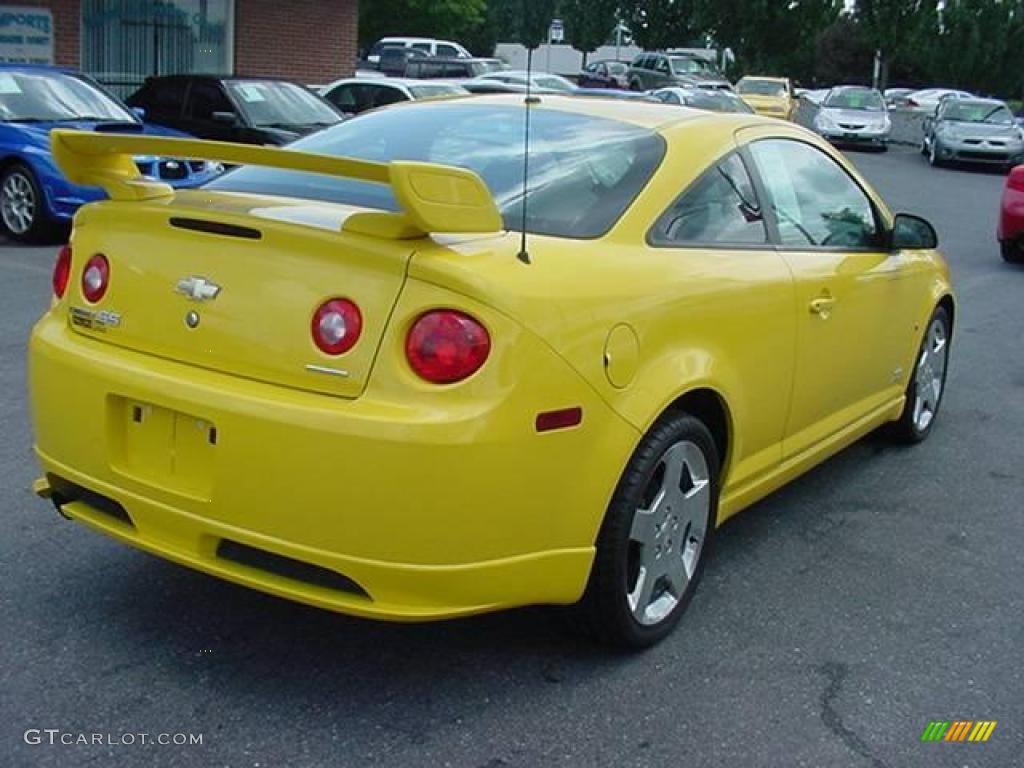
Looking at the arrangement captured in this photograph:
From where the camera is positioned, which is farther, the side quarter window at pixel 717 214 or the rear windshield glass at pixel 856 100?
the rear windshield glass at pixel 856 100

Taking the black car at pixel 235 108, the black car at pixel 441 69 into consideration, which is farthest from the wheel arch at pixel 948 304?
the black car at pixel 441 69

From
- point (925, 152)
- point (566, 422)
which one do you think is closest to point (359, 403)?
point (566, 422)

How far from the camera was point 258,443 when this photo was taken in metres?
3.04

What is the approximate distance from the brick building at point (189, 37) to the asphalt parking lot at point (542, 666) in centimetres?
1394

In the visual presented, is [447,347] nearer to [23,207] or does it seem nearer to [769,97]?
[23,207]

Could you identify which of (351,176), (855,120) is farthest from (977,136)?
(351,176)

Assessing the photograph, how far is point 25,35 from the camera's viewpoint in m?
16.9

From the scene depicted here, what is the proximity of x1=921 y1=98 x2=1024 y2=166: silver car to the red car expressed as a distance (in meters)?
14.9

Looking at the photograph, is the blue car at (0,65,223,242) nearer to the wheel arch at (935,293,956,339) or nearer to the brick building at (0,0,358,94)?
the brick building at (0,0,358,94)

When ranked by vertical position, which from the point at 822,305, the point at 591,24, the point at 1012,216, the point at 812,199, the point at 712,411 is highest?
the point at 591,24

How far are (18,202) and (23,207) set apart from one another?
0.24ft

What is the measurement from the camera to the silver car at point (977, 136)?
2661 centimetres

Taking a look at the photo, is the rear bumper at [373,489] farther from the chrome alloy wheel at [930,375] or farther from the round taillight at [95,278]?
the chrome alloy wheel at [930,375]

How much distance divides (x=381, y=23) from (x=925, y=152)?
1077 inches
